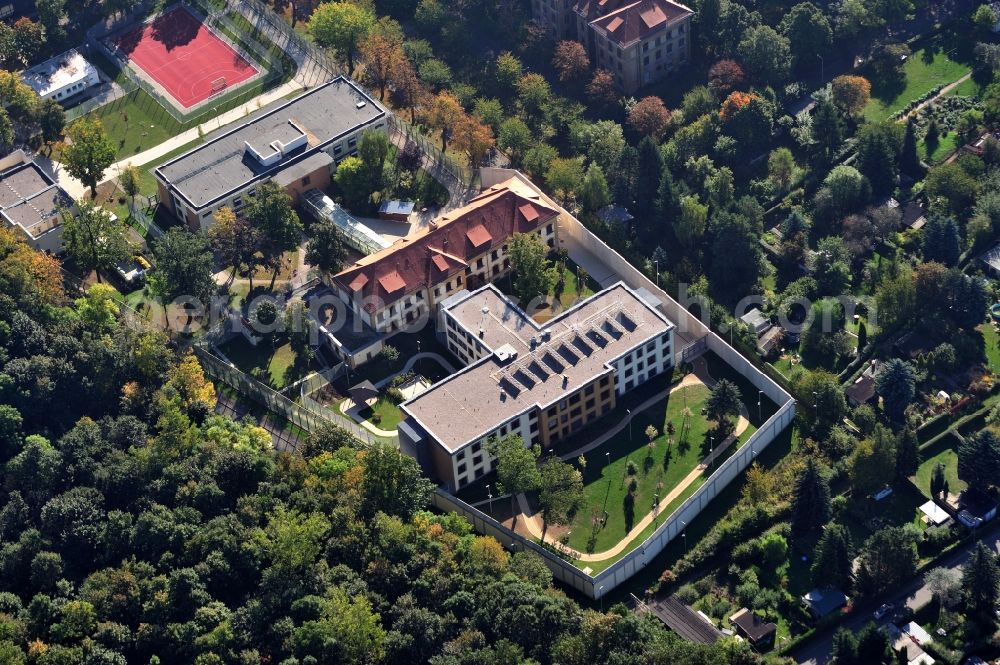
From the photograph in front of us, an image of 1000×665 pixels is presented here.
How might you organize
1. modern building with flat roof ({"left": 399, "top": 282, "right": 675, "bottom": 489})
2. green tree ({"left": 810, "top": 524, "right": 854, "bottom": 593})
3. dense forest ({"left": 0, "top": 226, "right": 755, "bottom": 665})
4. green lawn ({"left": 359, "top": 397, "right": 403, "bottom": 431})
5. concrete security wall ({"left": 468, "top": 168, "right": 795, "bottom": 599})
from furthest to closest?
green lawn ({"left": 359, "top": 397, "right": 403, "bottom": 431}) < modern building with flat roof ({"left": 399, "top": 282, "right": 675, "bottom": 489}) < concrete security wall ({"left": 468, "top": 168, "right": 795, "bottom": 599}) < green tree ({"left": 810, "top": 524, "right": 854, "bottom": 593}) < dense forest ({"left": 0, "top": 226, "right": 755, "bottom": 665})

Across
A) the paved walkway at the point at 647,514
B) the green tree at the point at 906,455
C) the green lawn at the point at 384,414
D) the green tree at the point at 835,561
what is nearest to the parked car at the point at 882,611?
the green tree at the point at 835,561

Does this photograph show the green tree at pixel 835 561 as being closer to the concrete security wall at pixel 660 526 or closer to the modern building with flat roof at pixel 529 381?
the concrete security wall at pixel 660 526

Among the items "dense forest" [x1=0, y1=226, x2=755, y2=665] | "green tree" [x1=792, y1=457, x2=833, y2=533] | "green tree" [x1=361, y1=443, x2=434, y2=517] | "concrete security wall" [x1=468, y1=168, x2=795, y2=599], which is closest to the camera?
"dense forest" [x1=0, y1=226, x2=755, y2=665]

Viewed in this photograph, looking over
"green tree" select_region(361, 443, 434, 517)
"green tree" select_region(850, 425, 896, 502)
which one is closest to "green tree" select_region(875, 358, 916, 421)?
"green tree" select_region(850, 425, 896, 502)

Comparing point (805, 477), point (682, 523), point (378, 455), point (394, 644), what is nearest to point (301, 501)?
point (378, 455)

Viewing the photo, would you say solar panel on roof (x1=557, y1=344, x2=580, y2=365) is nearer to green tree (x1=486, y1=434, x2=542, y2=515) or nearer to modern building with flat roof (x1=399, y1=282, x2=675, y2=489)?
modern building with flat roof (x1=399, y1=282, x2=675, y2=489)

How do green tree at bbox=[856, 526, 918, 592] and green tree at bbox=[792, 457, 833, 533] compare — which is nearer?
green tree at bbox=[856, 526, 918, 592]

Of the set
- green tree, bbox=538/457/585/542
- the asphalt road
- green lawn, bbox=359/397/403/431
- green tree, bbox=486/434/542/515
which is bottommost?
the asphalt road
